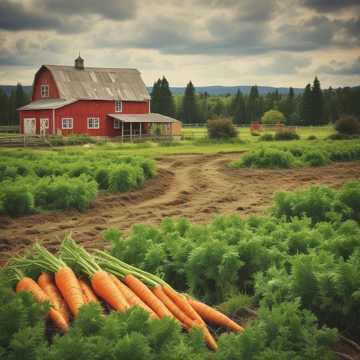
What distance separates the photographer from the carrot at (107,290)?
15.5ft

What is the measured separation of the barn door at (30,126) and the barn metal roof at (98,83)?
3416 millimetres

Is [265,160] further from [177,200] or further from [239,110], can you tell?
[239,110]

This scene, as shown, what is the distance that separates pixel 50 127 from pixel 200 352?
1633 inches

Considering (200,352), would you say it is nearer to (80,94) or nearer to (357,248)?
(357,248)

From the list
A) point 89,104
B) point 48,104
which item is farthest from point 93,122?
point 48,104

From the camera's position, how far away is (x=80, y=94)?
4562 cm

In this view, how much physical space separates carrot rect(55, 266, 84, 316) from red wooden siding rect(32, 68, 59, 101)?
42977 millimetres

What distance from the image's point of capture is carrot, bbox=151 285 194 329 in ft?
15.5

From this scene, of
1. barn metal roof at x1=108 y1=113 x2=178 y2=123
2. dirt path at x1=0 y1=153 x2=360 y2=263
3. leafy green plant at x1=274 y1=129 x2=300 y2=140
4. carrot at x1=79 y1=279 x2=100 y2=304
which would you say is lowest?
A: dirt path at x1=0 y1=153 x2=360 y2=263

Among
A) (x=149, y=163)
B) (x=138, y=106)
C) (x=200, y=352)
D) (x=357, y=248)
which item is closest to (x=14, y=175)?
(x=149, y=163)

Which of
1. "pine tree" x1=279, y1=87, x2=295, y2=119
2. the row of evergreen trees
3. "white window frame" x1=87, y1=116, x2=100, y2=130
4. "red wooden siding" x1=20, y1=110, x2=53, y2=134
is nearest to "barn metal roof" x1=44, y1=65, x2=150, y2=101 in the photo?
"white window frame" x1=87, y1=116, x2=100, y2=130

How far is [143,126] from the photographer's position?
48500 millimetres

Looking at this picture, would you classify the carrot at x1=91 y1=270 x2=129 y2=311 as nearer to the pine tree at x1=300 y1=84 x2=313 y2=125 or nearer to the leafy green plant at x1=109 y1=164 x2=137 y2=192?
the leafy green plant at x1=109 y1=164 x2=137 y2=192

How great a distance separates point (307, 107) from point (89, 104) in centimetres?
4939
